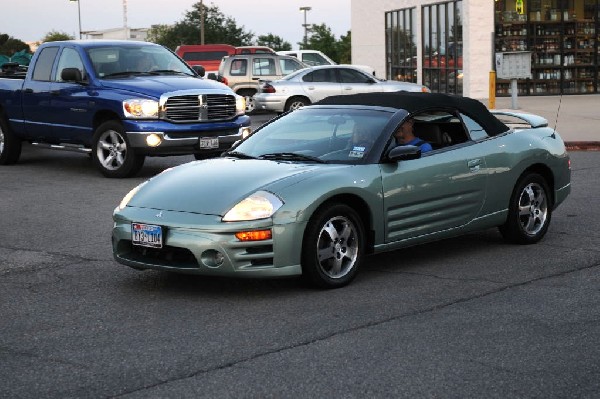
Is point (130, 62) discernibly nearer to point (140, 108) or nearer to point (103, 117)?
point (103, 117)

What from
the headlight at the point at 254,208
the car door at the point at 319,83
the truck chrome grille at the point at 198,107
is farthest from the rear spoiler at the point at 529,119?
the car door at the point at 319,83

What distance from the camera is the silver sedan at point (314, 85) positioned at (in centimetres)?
2866

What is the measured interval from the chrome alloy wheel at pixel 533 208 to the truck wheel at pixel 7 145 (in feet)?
34.1

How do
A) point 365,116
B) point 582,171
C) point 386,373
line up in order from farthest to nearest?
point 582,171, point 365,116, point 386,373

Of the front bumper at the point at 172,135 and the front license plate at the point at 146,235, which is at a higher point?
the front bumper at the point at 172,135

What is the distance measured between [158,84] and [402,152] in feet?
26.0

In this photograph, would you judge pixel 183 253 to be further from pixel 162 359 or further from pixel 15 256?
pixel 15 256

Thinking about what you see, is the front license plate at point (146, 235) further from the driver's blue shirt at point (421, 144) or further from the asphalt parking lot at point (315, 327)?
the driver's blue shirt at point (421, 144)

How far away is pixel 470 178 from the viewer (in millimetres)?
8836

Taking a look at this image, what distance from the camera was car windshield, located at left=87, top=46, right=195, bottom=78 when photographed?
16.1 meters

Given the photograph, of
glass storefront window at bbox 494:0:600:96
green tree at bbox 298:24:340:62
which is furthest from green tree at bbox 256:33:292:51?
glass storefront window at bbox 494:0:600:96

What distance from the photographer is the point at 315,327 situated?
664cm

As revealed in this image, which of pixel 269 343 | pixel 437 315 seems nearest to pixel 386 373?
pixel 269 343

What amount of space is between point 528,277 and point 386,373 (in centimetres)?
283
